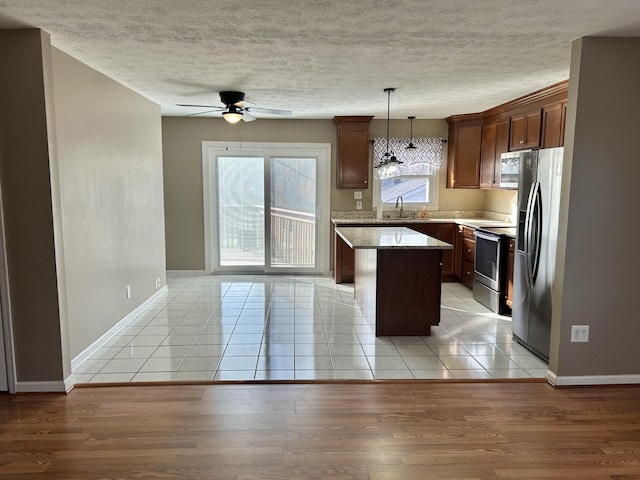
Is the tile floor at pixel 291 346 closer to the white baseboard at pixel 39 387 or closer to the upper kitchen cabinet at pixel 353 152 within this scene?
the white baseboard at pixel 39 387

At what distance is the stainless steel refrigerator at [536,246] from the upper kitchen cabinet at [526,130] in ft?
3.28

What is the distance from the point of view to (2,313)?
9.18 ft

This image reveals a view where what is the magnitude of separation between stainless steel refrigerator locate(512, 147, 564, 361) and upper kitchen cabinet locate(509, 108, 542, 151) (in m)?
1.00

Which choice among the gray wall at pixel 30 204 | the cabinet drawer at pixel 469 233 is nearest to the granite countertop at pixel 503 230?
the cabinet drawer at pixel 469 233

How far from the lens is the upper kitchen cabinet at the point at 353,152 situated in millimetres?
6203

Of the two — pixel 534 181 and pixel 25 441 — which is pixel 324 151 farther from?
pixel 25 441

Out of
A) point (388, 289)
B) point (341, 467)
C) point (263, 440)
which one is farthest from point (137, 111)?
point (341, 467)

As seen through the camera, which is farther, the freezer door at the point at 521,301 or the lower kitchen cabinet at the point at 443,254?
the lower kitchen cabinet at the point at 443,254

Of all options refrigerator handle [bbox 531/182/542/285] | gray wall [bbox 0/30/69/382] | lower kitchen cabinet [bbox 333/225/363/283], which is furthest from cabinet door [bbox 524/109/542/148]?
gray wall [bbox 0/30/69/382]

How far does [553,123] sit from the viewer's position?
4.25 m

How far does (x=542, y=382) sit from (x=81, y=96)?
Answer: 406 centimetres

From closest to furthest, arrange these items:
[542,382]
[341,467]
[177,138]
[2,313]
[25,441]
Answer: [341,467], [25,441], [2,313], [542,382], [177,138]

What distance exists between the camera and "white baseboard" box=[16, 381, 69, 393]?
2877mm

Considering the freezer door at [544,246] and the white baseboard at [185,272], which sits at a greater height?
the freezer door at [544,246]
